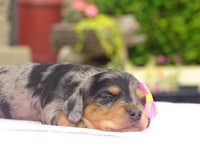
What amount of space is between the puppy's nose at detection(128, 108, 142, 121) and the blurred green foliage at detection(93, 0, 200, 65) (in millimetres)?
5410

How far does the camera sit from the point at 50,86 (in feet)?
5.81

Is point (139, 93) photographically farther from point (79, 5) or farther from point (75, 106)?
point (79, 5)

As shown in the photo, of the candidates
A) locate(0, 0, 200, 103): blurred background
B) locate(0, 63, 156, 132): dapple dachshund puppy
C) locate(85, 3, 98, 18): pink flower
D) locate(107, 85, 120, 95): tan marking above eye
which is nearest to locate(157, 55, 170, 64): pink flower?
locate(0, 0, 200, 103): blurred background

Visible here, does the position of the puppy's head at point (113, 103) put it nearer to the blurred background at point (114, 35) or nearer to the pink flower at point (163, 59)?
the blurred background at point (114, 35)

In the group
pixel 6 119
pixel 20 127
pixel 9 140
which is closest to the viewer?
pixel 9 140

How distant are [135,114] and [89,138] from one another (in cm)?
16

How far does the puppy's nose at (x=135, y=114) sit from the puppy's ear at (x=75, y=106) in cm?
15

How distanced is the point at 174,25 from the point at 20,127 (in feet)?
18.4

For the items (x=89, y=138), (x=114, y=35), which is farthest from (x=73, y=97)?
(x=114, y=35)

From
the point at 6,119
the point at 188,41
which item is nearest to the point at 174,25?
the point at 188,41

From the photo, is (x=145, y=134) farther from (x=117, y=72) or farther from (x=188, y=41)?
(x=188, y=41)

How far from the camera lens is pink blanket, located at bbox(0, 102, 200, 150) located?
5.02 feet

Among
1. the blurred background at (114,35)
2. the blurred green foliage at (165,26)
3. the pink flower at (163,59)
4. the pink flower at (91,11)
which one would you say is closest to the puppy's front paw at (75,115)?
the blurred background at (114,35)

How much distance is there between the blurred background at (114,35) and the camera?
19.0 ft
